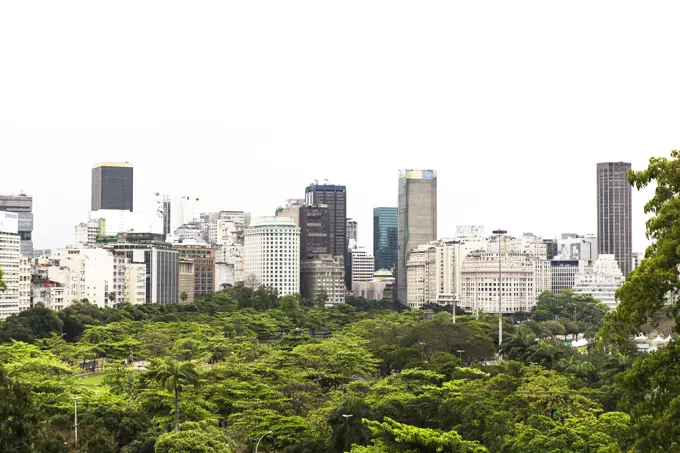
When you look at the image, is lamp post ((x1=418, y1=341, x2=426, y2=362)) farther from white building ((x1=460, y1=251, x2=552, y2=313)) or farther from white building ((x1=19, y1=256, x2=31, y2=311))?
white building ((x1=460, y1=251, x2=552, y2=313))

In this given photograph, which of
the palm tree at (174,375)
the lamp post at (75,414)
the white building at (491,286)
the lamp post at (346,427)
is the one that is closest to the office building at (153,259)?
the white building at (491,286)

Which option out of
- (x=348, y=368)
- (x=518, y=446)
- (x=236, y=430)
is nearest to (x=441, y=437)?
(x=518, y=446)

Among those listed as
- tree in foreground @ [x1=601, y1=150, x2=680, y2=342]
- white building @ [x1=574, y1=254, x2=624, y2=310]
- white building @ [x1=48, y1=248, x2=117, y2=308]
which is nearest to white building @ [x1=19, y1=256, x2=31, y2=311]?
white building @ [x1=48, y1=248, x2=117, y2=308]

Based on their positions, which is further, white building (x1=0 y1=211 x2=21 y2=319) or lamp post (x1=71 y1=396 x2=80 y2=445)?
white building (x1=0 y1=211 x2=21 y2=319)

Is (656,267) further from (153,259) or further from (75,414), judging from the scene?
(153,259)

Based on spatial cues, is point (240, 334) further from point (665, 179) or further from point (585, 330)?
point (665, 179)

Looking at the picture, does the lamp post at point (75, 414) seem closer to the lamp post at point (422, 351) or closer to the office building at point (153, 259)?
the lamp post at point (422, 351)
